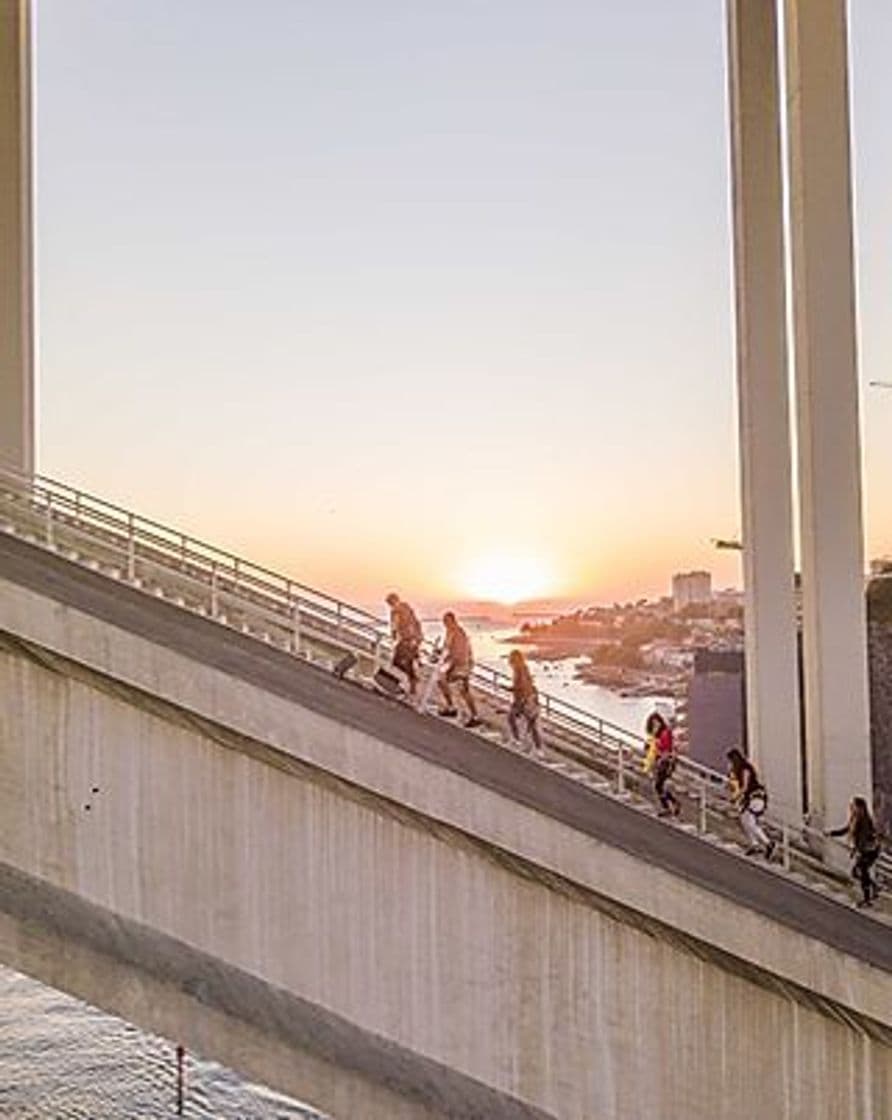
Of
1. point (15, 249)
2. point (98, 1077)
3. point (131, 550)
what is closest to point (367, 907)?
point (131, 550)

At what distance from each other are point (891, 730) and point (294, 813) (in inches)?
952

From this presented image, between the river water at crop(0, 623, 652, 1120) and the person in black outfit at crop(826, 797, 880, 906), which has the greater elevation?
the person in black outfit at crop(826, 797, 880, 906)

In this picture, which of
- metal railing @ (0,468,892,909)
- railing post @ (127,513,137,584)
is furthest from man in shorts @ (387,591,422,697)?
railing post @ (127,513,137,584)

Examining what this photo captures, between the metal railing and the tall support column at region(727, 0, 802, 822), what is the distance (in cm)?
205

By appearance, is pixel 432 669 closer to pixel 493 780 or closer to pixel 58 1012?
pixel 493 780

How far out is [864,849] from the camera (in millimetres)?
Result: 12172

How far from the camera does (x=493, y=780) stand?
10.2 metres

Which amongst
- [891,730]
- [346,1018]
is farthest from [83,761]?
[891,730]

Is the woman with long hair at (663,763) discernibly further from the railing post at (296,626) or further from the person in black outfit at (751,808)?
the railing post at (296,626)

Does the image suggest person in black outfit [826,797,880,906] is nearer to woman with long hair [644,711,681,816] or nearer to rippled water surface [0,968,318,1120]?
woman with long hair [644,711,681,816]

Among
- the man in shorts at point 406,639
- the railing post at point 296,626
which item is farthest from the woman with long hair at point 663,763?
the railing post at point 296,626

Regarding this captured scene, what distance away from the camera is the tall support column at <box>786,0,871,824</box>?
1373 cm

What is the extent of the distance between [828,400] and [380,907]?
26.6 feet

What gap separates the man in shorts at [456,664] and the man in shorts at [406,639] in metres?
0.34
